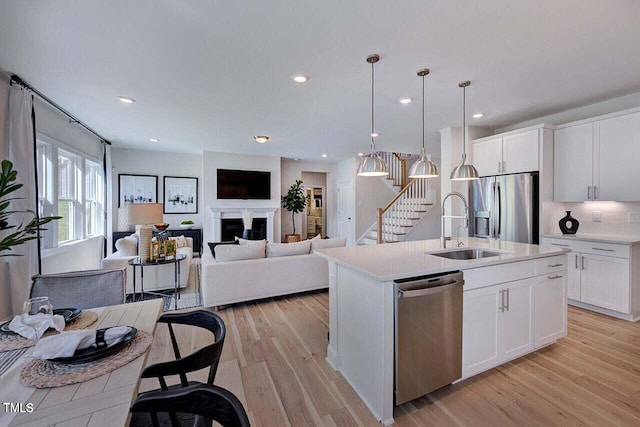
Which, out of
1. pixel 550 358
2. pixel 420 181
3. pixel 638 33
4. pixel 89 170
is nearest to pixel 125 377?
pixel 550 358

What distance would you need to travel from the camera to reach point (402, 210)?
6801 mm

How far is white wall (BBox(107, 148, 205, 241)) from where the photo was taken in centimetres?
627

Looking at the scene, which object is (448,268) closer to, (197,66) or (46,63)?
A: (197,66)

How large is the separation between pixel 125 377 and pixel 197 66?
2.51m

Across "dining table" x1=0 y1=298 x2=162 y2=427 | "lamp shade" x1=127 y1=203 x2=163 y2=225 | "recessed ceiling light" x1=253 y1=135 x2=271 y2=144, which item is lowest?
"dining table" x1=0 y1=298 x2=162 y2=427

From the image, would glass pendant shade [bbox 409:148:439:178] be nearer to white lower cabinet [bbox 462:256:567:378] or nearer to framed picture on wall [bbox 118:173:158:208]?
white lower cabinet [bbox 462:256:567:378]

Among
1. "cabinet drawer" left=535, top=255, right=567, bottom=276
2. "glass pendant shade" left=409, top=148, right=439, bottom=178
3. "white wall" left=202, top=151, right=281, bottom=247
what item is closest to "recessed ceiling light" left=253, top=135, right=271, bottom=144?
"white wall" left=202, top=151, right=281, bottom=247

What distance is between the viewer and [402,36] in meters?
2.06

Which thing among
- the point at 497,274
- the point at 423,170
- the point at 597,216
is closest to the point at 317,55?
the point at 423,170

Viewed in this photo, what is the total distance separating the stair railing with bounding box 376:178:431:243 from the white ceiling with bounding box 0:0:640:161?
272 centimetres

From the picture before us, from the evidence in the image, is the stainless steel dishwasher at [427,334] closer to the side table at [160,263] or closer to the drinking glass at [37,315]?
the drinking glass at [37,315]

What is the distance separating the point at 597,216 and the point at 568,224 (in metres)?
0.36

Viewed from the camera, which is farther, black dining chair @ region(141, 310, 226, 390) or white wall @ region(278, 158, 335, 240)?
white wall @ region(278, 158, 335, 240)

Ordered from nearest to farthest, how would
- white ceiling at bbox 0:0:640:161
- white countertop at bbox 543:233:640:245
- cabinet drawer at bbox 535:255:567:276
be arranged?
1. white ceiling at bbox 0:0:640:161
2. cabinet drawer at bbox 535:255:567:276
3. white countertop at bbox 543:233:640:245
